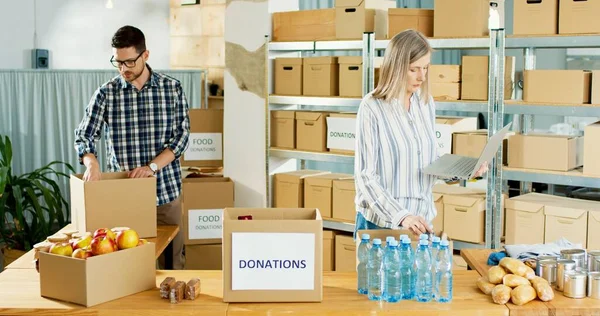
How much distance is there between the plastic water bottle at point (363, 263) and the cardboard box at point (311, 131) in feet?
8.08

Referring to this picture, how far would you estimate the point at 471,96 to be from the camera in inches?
178

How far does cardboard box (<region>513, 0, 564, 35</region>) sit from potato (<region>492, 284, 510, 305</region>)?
204cm

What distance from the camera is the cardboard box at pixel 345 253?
5051 millimetres

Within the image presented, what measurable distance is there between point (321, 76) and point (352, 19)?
1.39 feet

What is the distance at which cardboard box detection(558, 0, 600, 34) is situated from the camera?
4.06m

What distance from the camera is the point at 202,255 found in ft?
16.5

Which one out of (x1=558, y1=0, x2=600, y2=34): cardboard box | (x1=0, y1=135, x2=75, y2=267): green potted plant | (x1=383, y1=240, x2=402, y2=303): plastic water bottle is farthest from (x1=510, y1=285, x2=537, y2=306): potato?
(x1=0, y1=135, x2=75, y2=267): green potted plant

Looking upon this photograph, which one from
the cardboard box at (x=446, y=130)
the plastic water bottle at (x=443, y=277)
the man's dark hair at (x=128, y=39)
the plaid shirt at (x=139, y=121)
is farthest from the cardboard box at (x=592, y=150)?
the man's dark hair at (x=128, y=39)

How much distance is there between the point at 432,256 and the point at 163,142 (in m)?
1.92

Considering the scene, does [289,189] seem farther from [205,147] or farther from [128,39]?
[128,39]

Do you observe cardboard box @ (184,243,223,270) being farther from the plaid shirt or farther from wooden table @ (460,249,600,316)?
wooden table @ (460,249,600,316)

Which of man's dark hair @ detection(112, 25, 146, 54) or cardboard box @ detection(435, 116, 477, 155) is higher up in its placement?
man's dark hair @ detection(112, 25, 146, 54)

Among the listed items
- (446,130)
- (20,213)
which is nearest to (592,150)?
(446,130)

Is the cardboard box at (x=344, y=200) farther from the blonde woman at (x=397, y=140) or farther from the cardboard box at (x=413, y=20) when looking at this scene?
the blonde woman at (x=397, y=140)
